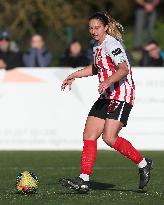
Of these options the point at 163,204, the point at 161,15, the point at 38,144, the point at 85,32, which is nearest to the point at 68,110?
the point at 38,144

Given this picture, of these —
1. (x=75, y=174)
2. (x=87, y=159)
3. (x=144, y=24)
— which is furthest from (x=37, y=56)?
(x=87, y=159)

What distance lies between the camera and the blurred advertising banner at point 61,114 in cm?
1620

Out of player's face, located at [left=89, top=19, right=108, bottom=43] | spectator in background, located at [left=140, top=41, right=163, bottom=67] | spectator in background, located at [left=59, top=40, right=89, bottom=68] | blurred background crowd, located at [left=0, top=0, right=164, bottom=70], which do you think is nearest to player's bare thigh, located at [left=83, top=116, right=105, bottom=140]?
player's face, located at [left=89, top=19, right=108, bottom=43]

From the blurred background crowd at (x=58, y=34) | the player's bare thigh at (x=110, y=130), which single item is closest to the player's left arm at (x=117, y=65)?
the player's bare thigh at (x=110, y=130)

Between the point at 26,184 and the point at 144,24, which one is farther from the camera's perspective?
the point at 144,24

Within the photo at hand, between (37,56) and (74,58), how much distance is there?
26.9 inches

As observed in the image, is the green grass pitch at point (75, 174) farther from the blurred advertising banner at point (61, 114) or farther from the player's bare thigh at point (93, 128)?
the player's bare thigh at point (93, 128)

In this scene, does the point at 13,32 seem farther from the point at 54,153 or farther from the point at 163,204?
the point at 163,204

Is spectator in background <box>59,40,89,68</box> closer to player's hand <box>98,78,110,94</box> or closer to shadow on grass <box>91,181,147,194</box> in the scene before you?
shadow on grass <box>91,181,147,194</box>

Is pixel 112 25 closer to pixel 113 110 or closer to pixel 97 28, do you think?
pixel 97 28

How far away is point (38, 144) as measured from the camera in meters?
16.3

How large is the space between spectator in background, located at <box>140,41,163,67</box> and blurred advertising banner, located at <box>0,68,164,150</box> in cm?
129

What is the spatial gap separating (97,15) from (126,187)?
1929 mm

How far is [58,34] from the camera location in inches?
838
